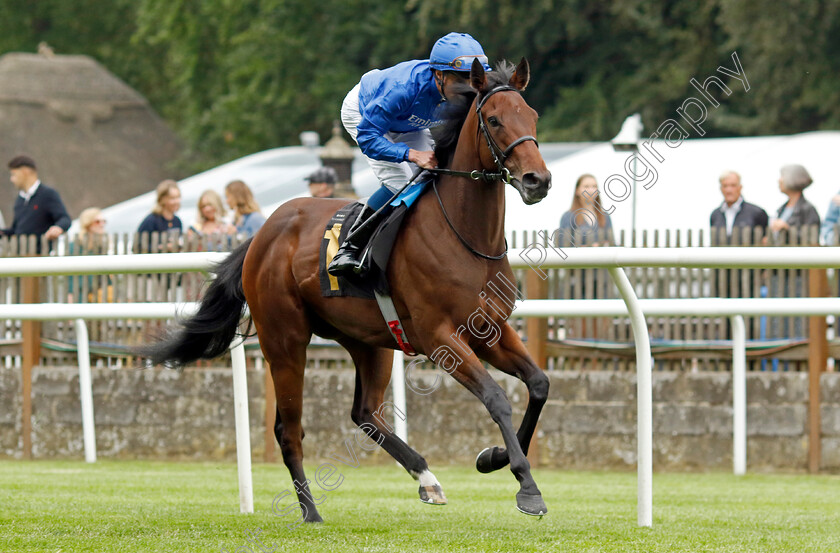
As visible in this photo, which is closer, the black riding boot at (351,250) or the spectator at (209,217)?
the black riding boot at (351,250)

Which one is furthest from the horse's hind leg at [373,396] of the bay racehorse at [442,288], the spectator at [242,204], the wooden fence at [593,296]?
the spectator at [242,204]

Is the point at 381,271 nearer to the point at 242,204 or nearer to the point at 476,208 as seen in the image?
the point at 476,208

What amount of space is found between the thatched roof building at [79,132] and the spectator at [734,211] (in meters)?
25.6

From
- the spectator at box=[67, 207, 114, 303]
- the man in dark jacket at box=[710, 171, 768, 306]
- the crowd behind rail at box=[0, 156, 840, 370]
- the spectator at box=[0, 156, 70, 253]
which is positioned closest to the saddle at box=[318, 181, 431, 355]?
the crowd behind rail at box=[0, 156, 840, 370]

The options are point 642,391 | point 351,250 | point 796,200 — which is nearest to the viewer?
point 642,391

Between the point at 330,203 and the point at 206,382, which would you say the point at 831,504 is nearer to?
the point at 330,203

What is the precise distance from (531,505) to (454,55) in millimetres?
1917

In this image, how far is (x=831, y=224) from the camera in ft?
30.5

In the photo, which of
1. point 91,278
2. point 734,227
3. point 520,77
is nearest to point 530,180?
point 520,77

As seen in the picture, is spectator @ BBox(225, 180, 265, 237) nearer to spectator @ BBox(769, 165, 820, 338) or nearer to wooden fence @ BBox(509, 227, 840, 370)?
wooden fence @ BBox(509, 227, 840, 370)

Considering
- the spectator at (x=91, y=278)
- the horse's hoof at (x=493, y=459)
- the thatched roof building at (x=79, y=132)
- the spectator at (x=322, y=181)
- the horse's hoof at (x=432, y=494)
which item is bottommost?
the horse's hoof at (x=432, y=494)

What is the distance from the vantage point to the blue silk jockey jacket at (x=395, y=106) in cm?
563

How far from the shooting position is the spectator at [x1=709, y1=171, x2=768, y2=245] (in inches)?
379

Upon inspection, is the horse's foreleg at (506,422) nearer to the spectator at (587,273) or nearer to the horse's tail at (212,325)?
the horse's tail at (212,325)
